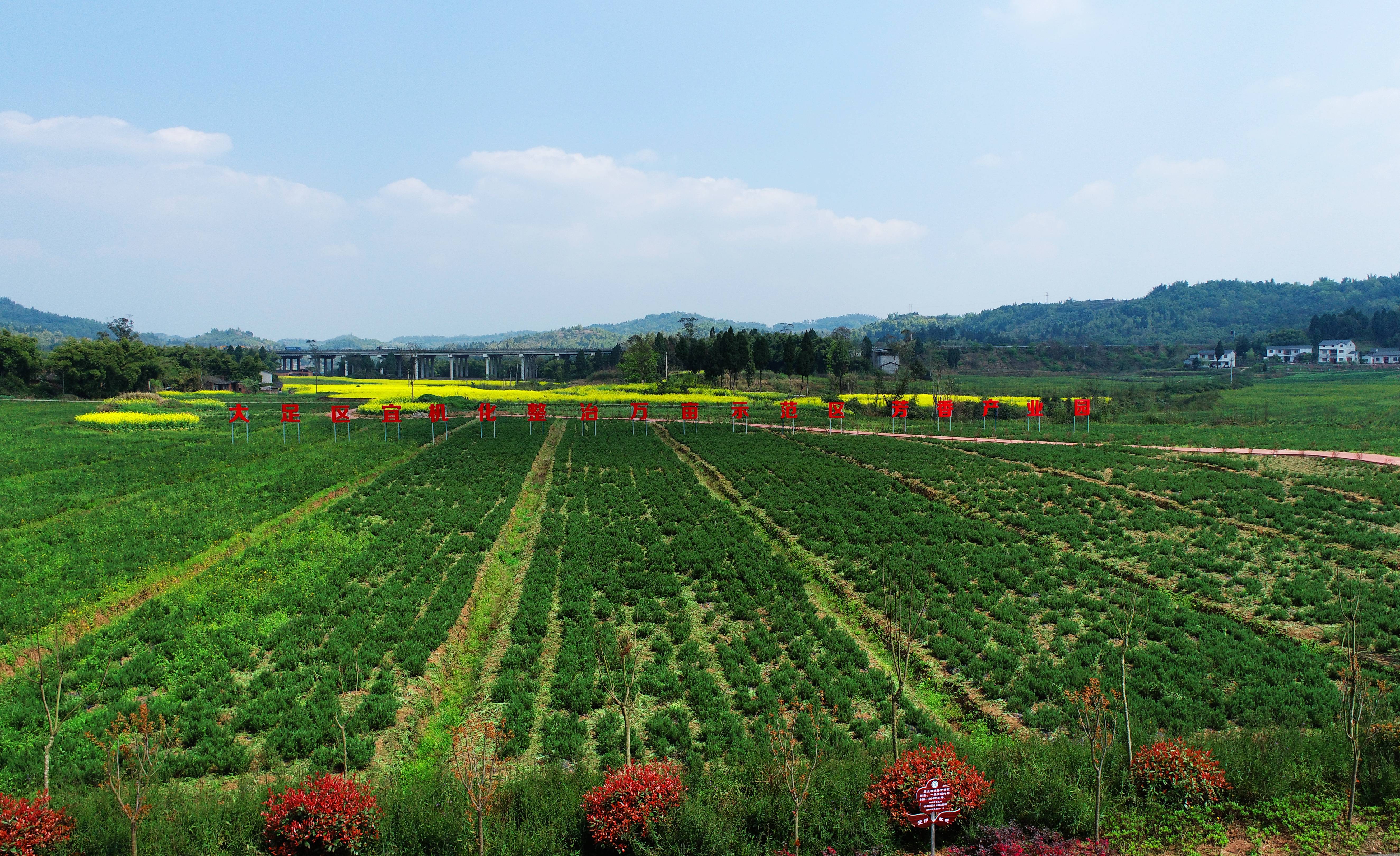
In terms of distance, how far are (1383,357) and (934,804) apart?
162462 mm

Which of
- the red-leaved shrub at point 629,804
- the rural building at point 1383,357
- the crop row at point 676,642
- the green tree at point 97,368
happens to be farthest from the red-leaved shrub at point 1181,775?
the rural building at point 1383,357

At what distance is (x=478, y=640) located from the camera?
44.5 feet

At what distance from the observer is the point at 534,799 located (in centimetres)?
764

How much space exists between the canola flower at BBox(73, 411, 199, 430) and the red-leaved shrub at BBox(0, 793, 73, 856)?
1931 inches

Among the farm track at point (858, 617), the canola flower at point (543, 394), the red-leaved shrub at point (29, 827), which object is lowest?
the farm track at point (858, 617)

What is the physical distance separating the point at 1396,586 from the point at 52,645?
2633cm

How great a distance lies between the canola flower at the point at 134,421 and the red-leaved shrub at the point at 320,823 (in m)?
50.2

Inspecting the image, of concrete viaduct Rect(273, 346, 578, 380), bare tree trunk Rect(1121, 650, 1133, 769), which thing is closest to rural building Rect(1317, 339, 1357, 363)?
concrete viaduct Rect(273, 346, 578, 380)

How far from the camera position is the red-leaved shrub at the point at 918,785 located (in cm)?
743

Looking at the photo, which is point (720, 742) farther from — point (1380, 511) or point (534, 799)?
point (1380, 511)

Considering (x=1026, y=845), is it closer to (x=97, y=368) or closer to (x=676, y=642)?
(x=676, y=642)

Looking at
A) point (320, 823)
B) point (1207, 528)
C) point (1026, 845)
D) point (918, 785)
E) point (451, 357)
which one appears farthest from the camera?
point (451, 357)

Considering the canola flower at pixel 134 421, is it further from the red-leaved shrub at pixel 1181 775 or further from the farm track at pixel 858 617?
the red-leaved shrub at pixel 1181 775

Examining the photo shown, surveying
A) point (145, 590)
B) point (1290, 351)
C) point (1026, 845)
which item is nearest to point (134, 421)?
point (145, 590)
